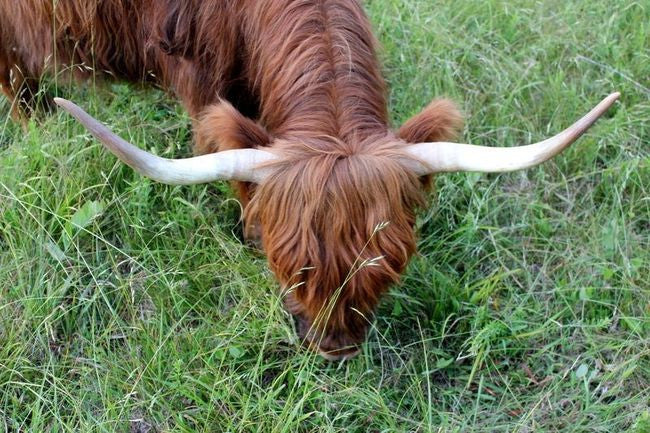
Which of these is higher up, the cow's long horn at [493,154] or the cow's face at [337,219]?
the cow's long horn at [493,154]

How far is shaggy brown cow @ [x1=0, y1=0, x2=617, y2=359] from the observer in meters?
2.70

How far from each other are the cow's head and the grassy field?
42cm

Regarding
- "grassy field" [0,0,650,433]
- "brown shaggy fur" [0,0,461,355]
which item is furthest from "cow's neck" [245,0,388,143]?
"grassy field" [0,0,650,433]

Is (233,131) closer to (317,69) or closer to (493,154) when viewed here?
(317,69)

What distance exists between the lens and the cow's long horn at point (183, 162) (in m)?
2.47

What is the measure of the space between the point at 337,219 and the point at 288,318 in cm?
76

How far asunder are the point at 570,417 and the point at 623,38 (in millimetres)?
2813

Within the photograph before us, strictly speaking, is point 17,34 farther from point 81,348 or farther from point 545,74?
point 545,74

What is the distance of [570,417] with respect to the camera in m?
3.29

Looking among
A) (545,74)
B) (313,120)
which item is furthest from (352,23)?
(545,74)

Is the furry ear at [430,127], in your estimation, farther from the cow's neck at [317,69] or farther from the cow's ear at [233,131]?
the cow's ear at [233,131]

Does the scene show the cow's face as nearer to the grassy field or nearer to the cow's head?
the cow's head

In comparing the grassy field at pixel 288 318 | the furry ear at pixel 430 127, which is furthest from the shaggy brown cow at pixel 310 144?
the grassy field at pixel 288 318

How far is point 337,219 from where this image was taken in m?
2.71
